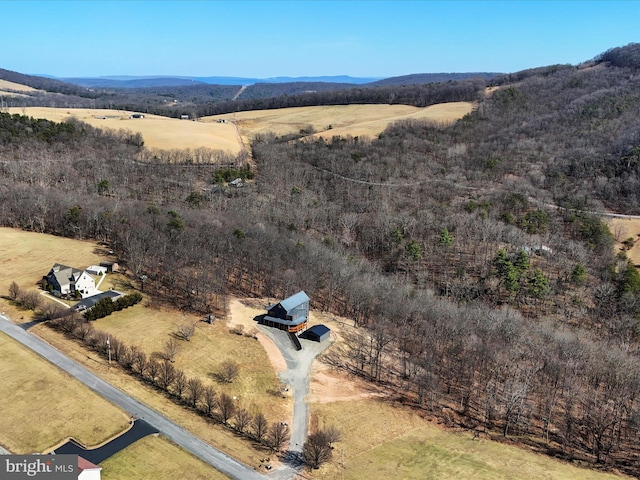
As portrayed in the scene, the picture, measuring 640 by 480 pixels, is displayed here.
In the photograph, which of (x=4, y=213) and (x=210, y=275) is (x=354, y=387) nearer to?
(x=210, y=275)

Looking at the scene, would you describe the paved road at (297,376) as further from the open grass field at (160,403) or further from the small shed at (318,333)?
the open grass field at (160,403)

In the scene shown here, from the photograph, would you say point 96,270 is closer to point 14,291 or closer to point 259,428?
point 14,291

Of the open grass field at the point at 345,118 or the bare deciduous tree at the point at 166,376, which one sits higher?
the open grass field at the point at 345,118

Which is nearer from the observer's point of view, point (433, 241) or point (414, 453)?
point (414, 453)

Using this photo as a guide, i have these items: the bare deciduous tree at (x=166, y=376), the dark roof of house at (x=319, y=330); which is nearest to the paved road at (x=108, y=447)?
the bare deciduous tree at (x=166, y=376)

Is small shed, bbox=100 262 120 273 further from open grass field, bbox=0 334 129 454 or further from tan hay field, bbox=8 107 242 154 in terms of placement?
tan hay field, bbox=8 107 242 154

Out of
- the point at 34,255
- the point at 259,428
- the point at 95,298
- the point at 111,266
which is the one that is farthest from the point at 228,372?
the point at 34,255

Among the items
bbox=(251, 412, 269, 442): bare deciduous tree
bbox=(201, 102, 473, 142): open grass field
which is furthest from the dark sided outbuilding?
bbox=(201, 102, 473, 142): open grass field
